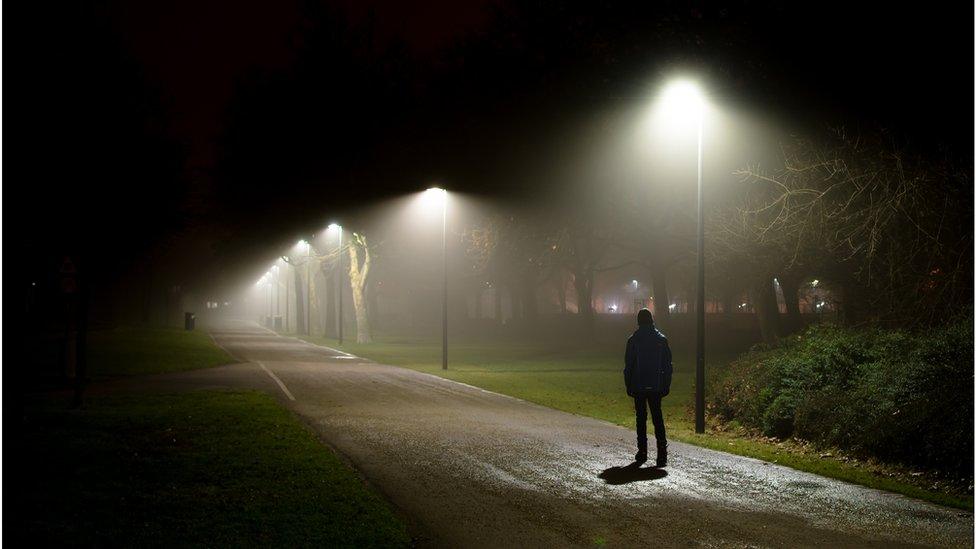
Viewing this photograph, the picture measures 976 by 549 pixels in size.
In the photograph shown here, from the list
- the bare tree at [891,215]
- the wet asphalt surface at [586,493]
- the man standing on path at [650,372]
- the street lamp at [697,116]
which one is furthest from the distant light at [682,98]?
the wet asphalt surface at [586,493]

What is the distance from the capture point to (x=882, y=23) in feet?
55.4

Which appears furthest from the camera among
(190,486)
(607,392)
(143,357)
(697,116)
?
(143,357)

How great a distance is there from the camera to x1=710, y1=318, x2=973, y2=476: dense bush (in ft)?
34.3

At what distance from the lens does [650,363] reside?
11289mm

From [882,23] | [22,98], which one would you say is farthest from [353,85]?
[882,23]

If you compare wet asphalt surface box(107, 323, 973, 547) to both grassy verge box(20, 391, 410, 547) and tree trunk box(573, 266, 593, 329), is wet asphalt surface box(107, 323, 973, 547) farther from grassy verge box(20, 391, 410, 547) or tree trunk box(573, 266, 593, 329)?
tree trunk box(573, 266, 593, 329)

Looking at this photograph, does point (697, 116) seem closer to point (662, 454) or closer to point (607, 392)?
point (662, 454)

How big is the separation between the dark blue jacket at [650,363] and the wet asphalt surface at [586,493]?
97cm

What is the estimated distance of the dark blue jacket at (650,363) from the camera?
1128cm

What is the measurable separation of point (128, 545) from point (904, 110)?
48.9 ft

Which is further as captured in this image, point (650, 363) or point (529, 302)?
point (529, 302)

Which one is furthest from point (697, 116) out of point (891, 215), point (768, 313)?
point (768, 313)

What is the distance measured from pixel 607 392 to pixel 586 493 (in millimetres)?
13990

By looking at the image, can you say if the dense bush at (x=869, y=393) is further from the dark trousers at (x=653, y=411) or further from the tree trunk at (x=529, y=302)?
the tree trunk at (x=529, y=302)
